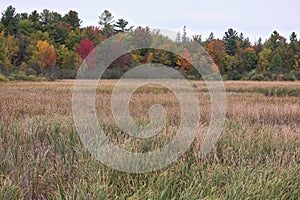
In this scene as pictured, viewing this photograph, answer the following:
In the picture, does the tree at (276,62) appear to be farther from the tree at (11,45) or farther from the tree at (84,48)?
the tree at (11,45)

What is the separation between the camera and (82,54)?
121 feet

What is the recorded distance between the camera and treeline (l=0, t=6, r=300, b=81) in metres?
30.0

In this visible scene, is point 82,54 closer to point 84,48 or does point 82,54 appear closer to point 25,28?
point 84,48

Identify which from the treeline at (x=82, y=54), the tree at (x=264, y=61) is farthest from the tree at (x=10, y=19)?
the tree at (x=264, y=61)

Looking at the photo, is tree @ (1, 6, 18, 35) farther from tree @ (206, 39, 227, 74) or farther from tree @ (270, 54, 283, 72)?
tree @ (270, 54, 283, 72)

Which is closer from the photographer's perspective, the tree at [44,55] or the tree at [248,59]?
the tree at [44,55]

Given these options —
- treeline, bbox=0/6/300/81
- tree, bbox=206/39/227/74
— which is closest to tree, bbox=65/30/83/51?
treeline, bbox=0/6/300/81

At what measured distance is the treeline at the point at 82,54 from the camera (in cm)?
3001

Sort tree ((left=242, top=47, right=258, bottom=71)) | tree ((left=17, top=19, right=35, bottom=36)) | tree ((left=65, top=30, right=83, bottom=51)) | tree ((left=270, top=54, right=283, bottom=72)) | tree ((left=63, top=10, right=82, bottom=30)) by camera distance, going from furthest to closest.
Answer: tree ((left=63, top=10, right=82, bottom=30)), tree ((left=242, top=47, right=258, bottom=71)), tree ((left=17, top=19, right=35, bottom=36)), tree ((left=65, top=30, right=83, bottom=51)), tree ((left=270, top=54, right=283, bottom=72))

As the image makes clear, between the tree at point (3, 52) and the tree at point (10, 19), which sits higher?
the tree at point (10, 19)

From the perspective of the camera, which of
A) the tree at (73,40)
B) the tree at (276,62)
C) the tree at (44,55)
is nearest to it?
the tree at (44,55)

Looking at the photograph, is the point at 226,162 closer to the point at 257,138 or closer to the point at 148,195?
the point at 257,138

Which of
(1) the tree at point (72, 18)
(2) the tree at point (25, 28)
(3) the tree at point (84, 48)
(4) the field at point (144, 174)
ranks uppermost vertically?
(1) the tree at point (72, 18)

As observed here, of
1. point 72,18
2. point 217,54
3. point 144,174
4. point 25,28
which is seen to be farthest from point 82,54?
point 144,174
